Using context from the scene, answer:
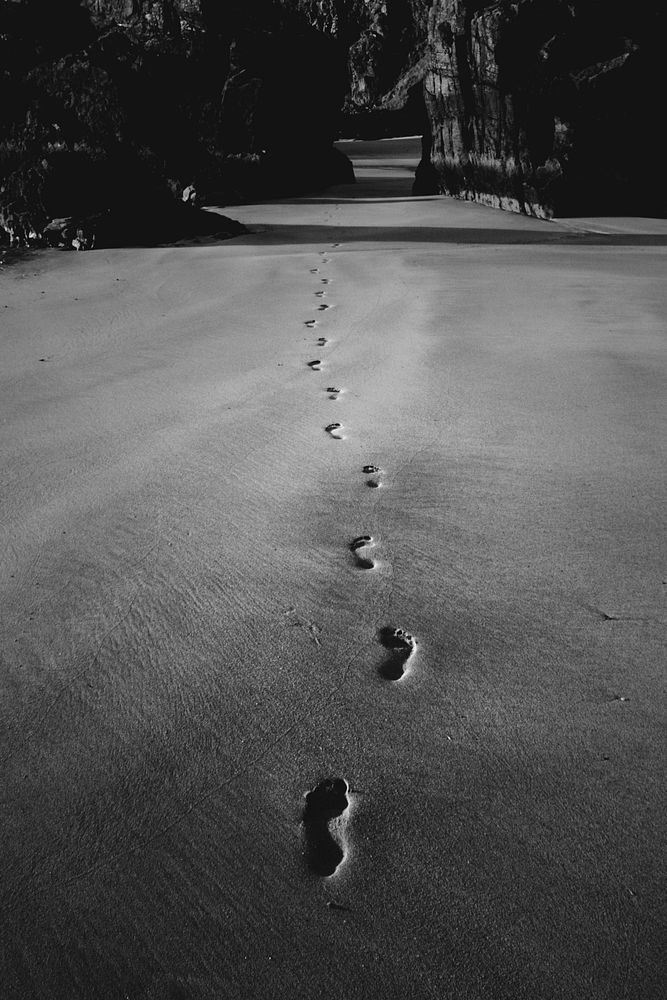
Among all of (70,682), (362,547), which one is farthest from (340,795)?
(362,547)

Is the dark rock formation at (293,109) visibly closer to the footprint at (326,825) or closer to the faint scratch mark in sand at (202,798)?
the faint scratch mark in sand at (202,798)

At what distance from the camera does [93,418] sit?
8.77ft

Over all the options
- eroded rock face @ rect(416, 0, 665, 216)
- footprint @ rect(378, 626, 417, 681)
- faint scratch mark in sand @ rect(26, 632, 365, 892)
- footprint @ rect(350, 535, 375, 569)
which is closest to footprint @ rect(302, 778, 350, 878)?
faint scratch mark in sand @ rect(26, 632, 365, 892)

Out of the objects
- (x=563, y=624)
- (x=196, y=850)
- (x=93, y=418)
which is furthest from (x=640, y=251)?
(x=196, y=850)

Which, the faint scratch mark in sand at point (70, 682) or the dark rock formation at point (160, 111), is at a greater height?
the dark rock formation at point (160, 111)

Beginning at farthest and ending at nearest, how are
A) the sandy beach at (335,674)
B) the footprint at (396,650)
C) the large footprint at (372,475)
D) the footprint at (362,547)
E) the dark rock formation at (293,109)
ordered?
1. the dark rock formation at (293,109)
2. the large footprint at (372,475)
3. the footprint at (362,547)
4. the footprint at (396,650)
5. the sandy beach at (335,674)

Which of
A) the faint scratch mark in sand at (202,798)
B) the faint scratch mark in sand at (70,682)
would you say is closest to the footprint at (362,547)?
the faint scratch mark in sand at (202,798)

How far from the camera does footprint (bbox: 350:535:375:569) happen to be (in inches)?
72.2

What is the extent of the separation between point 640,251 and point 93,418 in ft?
14.5

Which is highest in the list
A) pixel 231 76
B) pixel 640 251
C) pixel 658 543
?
pixel 231 76

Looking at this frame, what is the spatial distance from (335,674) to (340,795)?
0.93ft

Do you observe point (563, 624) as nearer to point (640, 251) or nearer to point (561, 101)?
point (640, 251)

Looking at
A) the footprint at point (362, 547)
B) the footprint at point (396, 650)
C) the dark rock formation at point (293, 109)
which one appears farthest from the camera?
the dark rock formation at point (293, 109)

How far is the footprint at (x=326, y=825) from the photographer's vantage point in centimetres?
112
